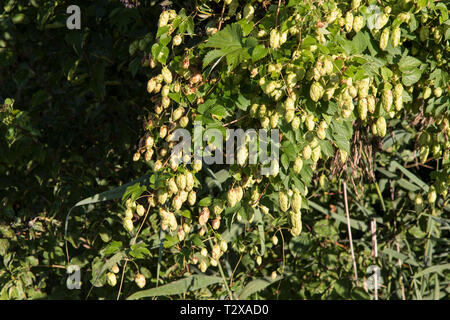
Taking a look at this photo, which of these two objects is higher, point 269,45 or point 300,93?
point 269,45

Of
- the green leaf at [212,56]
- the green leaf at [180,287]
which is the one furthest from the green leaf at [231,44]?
the green leaf at [180,287]

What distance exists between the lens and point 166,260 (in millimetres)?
2098

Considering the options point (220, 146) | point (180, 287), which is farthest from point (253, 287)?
point (220, 146)

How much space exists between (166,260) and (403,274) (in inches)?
40.1

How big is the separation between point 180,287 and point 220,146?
718mm

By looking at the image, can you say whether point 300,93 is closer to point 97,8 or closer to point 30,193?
point 97,8

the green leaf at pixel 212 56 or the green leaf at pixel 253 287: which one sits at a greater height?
the green leaf at pixel 212 56

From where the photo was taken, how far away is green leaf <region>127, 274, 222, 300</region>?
1.74 m

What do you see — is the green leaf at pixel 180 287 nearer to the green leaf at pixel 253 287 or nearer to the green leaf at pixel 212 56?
the green leaf at pixel 253 287

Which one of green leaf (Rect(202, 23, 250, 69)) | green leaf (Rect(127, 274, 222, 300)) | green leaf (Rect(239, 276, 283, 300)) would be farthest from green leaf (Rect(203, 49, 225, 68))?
green leaf (Rect(239, 276, 283, 300))

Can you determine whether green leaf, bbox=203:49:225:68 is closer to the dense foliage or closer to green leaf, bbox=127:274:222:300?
the dense foliage

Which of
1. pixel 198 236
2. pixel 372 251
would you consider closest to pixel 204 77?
pixel 198 236

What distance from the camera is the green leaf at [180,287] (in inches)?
68.6

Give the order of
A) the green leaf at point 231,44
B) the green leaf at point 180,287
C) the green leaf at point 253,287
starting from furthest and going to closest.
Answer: the green leaf at point 253,287 → the green leaf at point 180,287 → the green leaf at point 231,44
